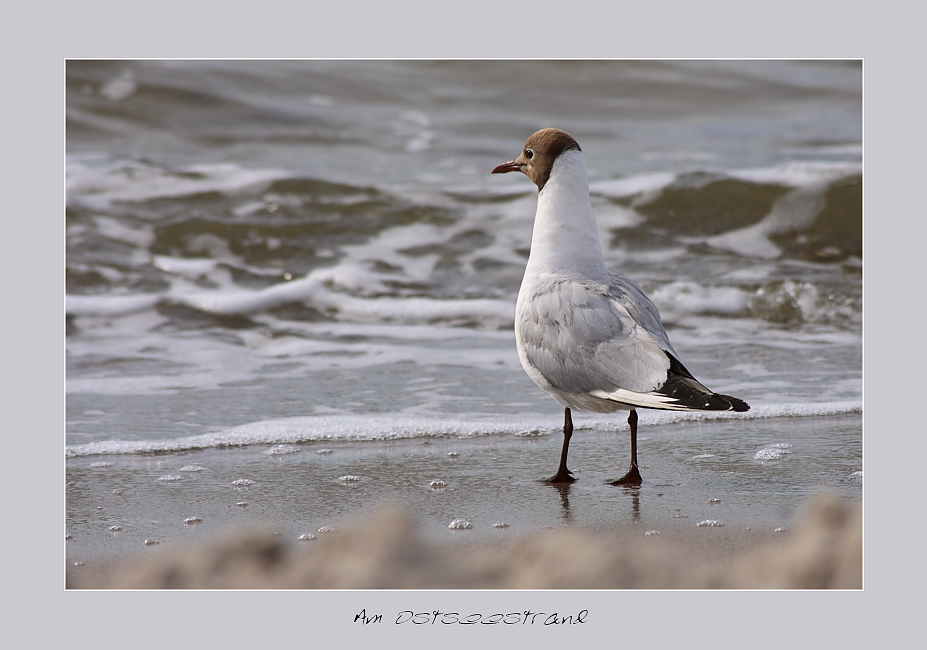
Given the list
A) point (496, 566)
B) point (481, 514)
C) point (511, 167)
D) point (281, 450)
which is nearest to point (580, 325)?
point (481, 514)

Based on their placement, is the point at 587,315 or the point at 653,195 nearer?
the point at 587,315

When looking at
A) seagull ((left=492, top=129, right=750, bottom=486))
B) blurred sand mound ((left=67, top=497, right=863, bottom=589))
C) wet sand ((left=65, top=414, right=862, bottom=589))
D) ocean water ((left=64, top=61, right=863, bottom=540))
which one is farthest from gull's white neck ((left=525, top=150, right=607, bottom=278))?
blurred sand mound ((left=67, top=497, right=863, bottom=589))

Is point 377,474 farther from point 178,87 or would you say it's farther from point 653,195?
point 178,87

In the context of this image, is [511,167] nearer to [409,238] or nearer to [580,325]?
[580,325]

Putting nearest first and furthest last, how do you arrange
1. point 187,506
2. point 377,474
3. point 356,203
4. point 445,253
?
point 187,506, point 377,474, point 445,253, point 356,203

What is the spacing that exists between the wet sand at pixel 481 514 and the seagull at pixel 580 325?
0.36 meters

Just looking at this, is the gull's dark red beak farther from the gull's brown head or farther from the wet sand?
the wet sand

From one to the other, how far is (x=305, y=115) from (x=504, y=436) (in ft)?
22.3

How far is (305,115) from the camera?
1016 centimetres

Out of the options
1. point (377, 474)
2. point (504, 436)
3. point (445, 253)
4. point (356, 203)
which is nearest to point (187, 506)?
point (377, 474)

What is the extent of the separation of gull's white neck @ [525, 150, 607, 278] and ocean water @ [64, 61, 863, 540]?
3.11 feet

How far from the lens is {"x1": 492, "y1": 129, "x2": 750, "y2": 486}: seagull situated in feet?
10.5

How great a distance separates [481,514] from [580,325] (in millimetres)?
766

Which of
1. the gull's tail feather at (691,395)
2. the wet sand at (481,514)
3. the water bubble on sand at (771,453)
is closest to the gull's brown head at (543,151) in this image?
the gull's tail feather at (691,395)
